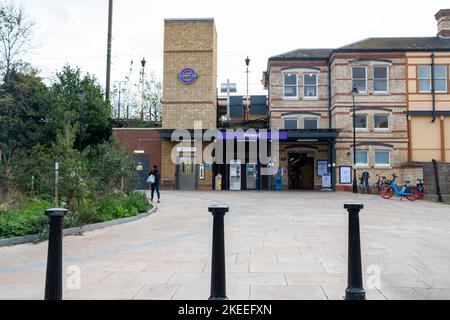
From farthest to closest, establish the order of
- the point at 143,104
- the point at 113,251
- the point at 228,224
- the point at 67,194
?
the point at 143,104 → the point at 228,224 → the point at 67,194 → the point at 113,251

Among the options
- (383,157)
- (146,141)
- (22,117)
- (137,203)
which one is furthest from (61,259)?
(383,157)

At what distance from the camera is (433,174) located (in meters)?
19.7

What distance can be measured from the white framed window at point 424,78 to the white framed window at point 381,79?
→ 2325 mm

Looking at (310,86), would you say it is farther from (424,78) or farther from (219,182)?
(219,182)

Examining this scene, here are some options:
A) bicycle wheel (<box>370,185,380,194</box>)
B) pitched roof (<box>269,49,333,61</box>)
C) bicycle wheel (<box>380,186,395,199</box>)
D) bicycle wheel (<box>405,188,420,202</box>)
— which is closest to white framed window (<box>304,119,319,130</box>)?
pitched roof (<box>269,49,333,61</box>)

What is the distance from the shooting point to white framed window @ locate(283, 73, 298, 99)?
3056 cm

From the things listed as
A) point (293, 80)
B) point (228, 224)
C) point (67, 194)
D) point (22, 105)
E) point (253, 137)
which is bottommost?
point (228, 224)

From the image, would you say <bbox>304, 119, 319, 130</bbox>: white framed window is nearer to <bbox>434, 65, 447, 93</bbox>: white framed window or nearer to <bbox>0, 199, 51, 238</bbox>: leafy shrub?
<bbox>434, 65, 447, 93</bbox>: white framed window

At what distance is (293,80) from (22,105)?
1876 centimetres

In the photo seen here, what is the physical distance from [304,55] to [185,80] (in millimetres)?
9679

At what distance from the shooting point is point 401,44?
3016 centimetres

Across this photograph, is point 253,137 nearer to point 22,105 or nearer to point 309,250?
point 22,105

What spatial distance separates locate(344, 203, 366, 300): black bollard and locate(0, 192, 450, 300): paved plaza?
41 centimetres
